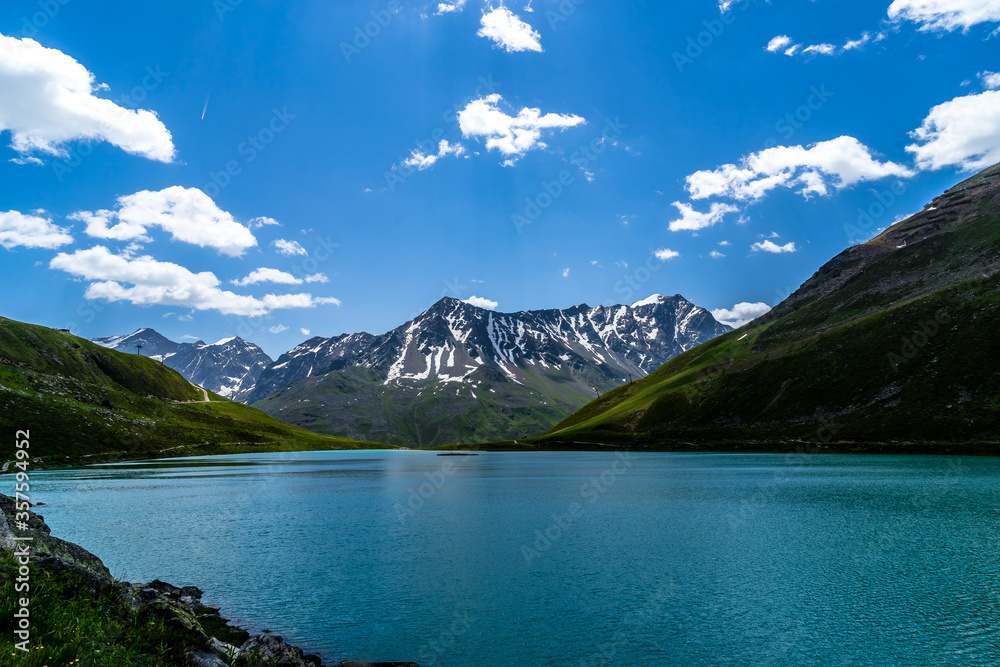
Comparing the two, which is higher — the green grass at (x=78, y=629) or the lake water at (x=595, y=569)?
the green grass at (x=78, y=629)

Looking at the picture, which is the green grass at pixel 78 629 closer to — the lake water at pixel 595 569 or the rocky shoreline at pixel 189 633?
the rocky shoreline at pixel 189 633

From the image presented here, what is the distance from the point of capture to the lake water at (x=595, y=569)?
25688mm

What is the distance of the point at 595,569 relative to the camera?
127 ft

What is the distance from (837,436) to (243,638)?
18411cm

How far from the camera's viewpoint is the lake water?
25688mm

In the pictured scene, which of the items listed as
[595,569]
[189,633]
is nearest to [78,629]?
[189,633]

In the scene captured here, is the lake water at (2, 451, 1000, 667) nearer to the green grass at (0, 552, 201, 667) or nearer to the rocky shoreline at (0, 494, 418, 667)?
the rocky shoreline at (0, 494, 418, 667)

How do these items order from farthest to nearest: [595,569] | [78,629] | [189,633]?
1. [595,569]
2. [189,633]
3. [78,629]

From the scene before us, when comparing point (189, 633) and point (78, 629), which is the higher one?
point (78, 629)

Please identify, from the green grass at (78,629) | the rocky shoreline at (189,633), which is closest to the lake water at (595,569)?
the rocky shoreline at (189,633)

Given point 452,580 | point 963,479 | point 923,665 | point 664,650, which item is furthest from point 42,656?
point 963,479

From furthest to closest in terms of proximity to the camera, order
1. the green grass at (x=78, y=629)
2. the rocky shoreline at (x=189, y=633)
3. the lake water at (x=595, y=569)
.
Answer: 1. the lake water at (x=595, y=569)
2. the rocky shoreline at (x=189, y=633)
3. the green grass at (x=78, y=629)

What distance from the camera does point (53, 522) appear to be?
5812 cm

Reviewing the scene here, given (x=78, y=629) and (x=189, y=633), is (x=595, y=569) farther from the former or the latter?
(x=78, y=629)
